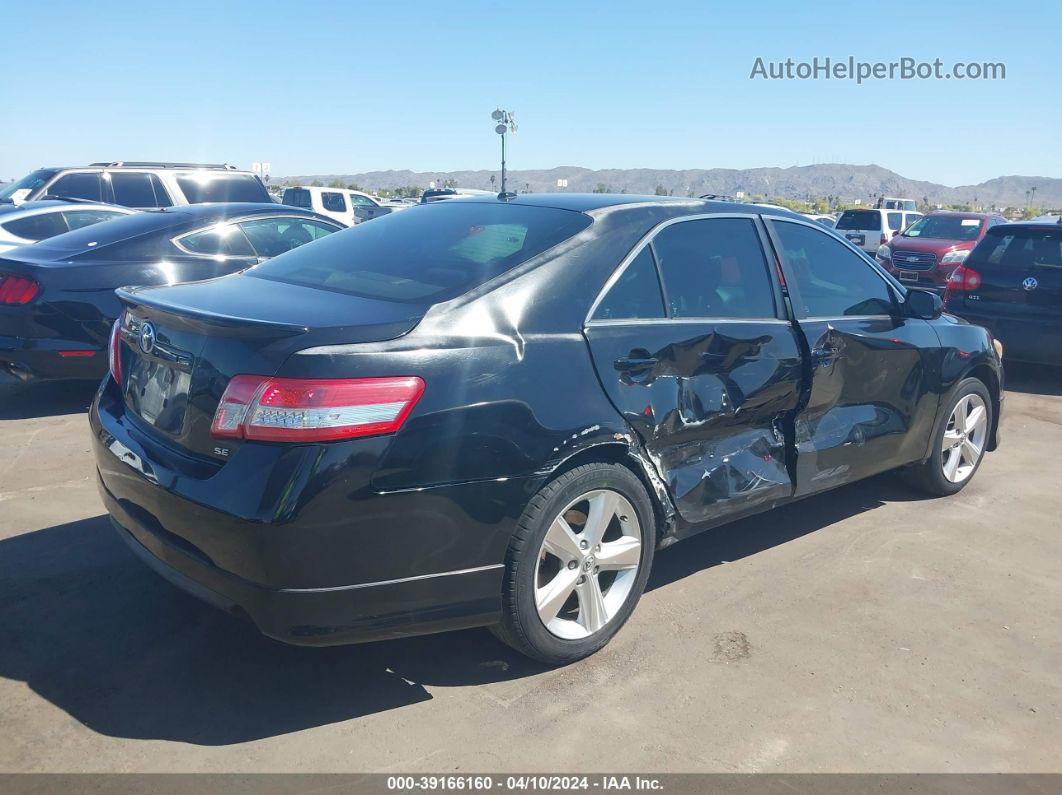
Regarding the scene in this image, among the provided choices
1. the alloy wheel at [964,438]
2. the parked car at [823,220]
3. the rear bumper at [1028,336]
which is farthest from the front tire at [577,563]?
the rear bumper at [1028,336]

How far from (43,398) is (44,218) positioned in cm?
466

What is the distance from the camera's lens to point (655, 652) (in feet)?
11.2

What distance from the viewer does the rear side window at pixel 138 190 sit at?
13570 millimetres

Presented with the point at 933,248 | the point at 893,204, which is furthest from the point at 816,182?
the point at 933,248

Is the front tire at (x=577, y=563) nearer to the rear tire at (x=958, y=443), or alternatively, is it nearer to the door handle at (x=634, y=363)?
the door handle at (x=634, y=363)

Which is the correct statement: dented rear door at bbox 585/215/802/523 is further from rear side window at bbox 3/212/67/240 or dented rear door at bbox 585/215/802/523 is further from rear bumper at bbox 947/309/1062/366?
rear side window at bbox 3/212/67/240

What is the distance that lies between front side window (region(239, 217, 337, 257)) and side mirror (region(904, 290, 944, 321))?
4386 mm

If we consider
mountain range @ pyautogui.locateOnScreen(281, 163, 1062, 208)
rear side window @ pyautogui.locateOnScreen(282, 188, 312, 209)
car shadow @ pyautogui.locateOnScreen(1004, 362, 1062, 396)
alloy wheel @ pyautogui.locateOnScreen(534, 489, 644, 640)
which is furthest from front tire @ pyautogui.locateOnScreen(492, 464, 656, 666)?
mountain range @ pyautogui.locateOnScreen(281, 163, 1062, 208)

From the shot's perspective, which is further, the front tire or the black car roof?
the black car roof

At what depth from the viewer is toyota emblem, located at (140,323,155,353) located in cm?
313

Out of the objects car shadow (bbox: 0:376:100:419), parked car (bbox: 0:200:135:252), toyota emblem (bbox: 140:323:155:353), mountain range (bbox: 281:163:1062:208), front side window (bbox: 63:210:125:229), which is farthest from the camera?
mountain range (bbox: 281:163:1062:208)
